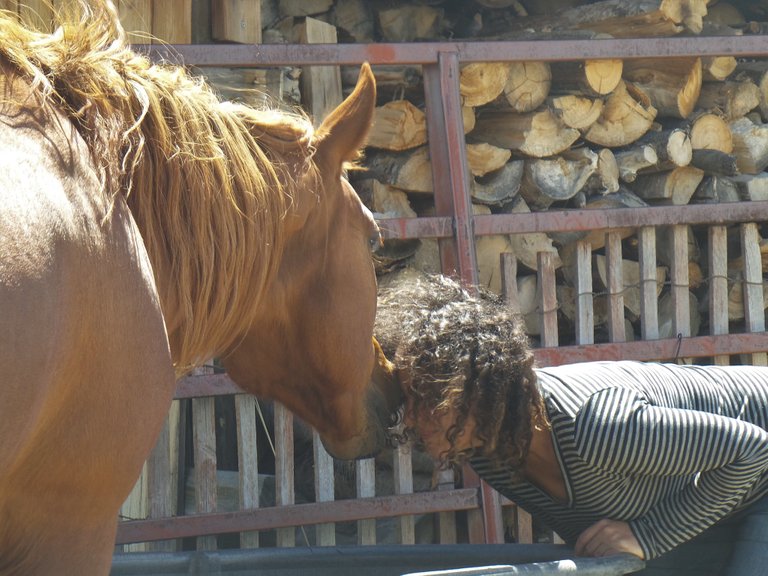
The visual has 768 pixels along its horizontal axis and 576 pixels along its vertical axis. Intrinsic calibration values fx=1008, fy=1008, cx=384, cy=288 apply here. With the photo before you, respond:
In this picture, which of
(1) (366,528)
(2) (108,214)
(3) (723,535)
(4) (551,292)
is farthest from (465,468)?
(2) (108,214)

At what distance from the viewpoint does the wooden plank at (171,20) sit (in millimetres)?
3287

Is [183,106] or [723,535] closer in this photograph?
[183,106]

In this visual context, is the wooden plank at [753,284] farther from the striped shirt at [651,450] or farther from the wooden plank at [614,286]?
the striped shirt at [651,450]

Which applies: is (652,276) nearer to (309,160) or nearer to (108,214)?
(309,160)

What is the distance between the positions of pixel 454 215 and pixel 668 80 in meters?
1.25

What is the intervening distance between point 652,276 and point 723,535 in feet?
3.42

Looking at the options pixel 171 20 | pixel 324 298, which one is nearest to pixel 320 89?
pixel 171 20

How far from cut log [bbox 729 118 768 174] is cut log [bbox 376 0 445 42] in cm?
123

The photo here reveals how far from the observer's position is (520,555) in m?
2.39

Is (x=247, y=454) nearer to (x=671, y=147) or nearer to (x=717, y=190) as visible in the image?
(x=671, y=147)

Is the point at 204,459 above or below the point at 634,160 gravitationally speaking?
below

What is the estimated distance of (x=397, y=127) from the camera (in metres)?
3.42

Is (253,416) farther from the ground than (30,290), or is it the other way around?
(30,290)

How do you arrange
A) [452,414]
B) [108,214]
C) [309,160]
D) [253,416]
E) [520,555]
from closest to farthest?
1. [108,214]
2. [309,160]
3. [452,414]
4. [520,555]
5. [253,416]
